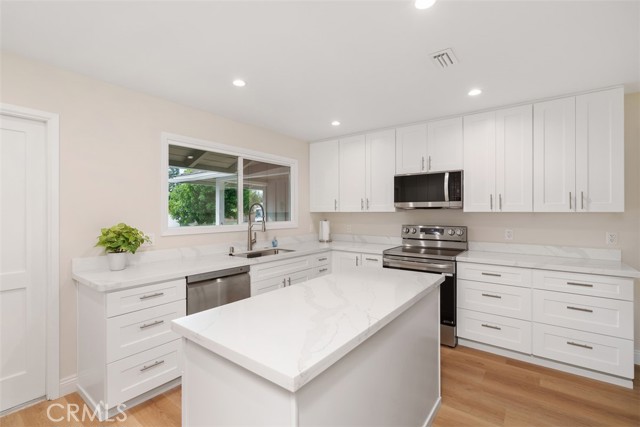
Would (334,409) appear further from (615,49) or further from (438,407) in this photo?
(615,49)

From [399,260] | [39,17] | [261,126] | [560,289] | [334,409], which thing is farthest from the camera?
[261,126]

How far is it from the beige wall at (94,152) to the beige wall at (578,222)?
2983mm

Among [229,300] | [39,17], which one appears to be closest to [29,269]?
[229,300]

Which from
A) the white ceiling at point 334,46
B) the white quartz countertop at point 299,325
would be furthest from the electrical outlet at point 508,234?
the white quartz countertop at point 299,325

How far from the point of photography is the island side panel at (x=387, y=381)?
102cm

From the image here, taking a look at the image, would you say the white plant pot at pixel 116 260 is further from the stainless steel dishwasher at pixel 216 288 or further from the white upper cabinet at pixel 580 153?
the white upper cabinet at pixel 580 153

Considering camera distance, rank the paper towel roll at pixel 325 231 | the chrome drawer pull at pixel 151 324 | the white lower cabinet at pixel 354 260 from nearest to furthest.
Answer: the chrome drawer pull at pixel 151 324 → the white lower cabinet at pixel 354 260 → the paper towel roll at pixel 325 231

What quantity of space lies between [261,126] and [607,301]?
12.3 ft

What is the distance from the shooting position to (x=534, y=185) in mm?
2883

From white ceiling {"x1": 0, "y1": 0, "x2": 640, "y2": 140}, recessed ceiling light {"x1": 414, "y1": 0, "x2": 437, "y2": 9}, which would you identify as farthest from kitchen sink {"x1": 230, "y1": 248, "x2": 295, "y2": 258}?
recessed ceiling light {"x1": 414, "y1": 0, "x2": 437, "y2": 9}

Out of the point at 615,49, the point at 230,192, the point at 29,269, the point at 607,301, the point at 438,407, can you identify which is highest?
the point at 615,49

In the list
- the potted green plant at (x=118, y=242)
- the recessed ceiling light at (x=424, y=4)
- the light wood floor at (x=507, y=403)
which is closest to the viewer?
the recessed ceiling light at (x=424, y=4)

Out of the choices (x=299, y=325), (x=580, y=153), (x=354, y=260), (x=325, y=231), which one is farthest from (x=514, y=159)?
(x=299, y=325)

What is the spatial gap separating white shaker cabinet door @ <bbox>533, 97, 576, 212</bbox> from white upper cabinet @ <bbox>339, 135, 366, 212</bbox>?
6.14 ft
